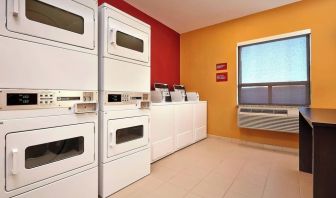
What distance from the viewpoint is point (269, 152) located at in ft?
9.98

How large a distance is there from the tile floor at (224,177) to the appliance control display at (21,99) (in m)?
1.15

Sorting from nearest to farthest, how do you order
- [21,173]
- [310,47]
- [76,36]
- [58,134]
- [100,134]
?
1. [21,173]
2. [58,134]
3. [76,36]
4. [100,134]
5. [310,47]

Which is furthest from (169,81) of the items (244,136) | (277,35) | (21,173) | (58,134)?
(21,173)

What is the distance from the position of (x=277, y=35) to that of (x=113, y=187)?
11.6ft

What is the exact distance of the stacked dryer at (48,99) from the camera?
1119 mm

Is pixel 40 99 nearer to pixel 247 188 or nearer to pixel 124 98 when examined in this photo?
pixel 124 98

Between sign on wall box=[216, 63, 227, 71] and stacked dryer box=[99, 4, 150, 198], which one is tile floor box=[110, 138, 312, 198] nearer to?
stacked dryer box=[99, 4, 150, 198]

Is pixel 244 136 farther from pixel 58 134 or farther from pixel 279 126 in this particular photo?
pixel 58 134

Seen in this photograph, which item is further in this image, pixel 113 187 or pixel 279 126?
pixel 279 126

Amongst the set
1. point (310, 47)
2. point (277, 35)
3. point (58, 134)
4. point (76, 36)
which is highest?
point (277, 35)

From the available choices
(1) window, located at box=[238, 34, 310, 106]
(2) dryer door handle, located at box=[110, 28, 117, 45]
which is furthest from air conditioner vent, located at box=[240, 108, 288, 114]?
(2) dryer door handle, located at box=[110, 28, 117, 45]

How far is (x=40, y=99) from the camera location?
4.13 feet

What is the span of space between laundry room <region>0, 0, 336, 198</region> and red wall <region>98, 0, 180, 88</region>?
33 millimetres

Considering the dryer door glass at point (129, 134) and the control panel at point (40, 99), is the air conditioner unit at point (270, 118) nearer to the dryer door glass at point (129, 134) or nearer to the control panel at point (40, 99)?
the dryer door glass at point (129, 134)
